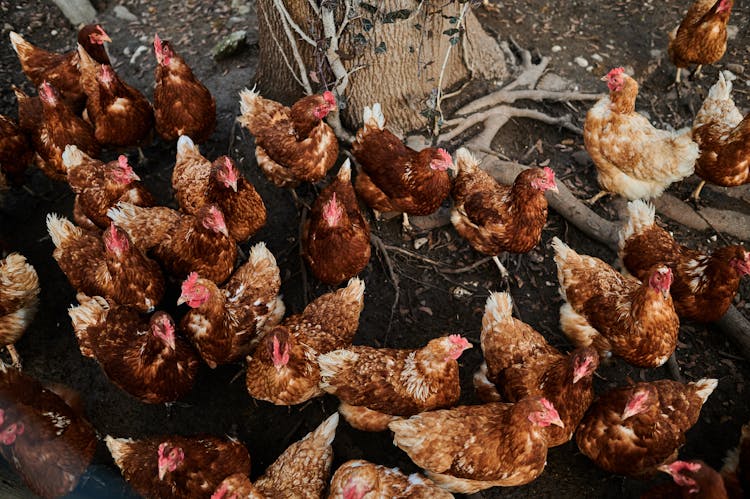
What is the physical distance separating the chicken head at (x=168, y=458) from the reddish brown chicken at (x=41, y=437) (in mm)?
779

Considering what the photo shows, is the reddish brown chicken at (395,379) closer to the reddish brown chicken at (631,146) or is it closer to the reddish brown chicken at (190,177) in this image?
the reddish brown chicken at (190,177)

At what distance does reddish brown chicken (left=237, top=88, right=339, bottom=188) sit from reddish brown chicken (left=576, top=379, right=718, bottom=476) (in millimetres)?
2626

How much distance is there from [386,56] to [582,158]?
6.60 feet

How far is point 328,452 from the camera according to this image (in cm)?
317

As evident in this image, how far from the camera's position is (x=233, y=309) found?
140 inches

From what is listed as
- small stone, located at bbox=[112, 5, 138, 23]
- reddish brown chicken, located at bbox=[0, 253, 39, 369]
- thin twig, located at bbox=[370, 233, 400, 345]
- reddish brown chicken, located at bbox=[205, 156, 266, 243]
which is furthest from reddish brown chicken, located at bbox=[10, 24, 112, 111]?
thin twig, located at bbox=[370, 233, 400, 345]

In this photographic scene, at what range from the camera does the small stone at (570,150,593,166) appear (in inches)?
189

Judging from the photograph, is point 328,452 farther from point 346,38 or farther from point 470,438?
point 346,38

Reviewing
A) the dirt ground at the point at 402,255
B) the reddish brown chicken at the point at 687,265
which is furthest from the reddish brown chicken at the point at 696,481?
the reddish brown chicken at the point at 687,265

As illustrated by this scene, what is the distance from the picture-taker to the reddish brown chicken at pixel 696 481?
261 cm

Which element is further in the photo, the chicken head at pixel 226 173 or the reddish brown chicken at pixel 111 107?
the reddish brown chicken at pixel 111 107

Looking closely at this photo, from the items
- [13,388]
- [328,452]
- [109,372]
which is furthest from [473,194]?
[13,388]

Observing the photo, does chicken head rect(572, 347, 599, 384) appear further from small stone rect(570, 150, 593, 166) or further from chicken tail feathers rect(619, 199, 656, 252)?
small stone rect(570, 150, 593, 166)

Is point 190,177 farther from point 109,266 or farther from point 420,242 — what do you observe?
point 420,242
